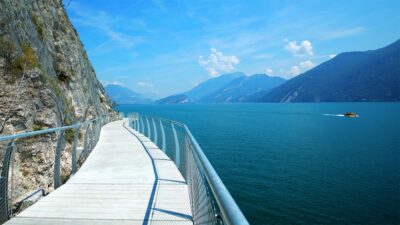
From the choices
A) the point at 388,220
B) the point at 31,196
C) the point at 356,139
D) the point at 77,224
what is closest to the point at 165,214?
the point at 77,224

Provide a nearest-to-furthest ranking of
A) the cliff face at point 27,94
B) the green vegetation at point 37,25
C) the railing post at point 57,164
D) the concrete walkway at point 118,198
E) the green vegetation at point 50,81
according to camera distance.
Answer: the concrete walkway at point 118,198
the railing post at point 57,164
the cliff face at point 27,94
the green vegetation at point 50,81
the green vegetation at point 37,25

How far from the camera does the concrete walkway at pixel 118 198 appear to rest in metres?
4.60

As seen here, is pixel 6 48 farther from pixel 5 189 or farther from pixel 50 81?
pixel 5 189

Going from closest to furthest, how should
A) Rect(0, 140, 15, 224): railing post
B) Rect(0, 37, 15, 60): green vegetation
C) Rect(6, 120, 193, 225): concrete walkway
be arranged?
1. Rect(0, 140, 15, 224): railing post
2. Rect(6, 120, 193, 225): concrete walkway
3. Rect(0, 37, 15, 60): green vegetation

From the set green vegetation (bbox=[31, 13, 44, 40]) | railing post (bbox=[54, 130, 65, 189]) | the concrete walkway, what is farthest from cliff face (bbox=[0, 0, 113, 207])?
the concrete walkway

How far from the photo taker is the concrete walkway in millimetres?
4602

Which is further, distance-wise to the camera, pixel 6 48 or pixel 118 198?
pixel 6 48

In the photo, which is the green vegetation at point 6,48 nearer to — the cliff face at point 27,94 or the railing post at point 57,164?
the cliff face at point 27,94

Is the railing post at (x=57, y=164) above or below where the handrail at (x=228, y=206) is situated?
below

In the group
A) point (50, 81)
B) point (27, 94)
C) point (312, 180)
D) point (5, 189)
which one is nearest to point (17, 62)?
point (27, 94)

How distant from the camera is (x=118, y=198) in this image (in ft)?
18.4

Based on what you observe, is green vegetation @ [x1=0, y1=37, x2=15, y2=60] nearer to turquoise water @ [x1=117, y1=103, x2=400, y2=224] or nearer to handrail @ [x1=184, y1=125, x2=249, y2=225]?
handrail @ [x1=184, y1=125, x2=249, y2=225]

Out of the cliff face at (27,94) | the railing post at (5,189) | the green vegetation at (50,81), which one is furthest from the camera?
the green vegetation at (50,81)

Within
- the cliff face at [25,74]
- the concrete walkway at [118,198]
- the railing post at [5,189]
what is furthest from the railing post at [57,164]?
the cliff face at [25,74]
